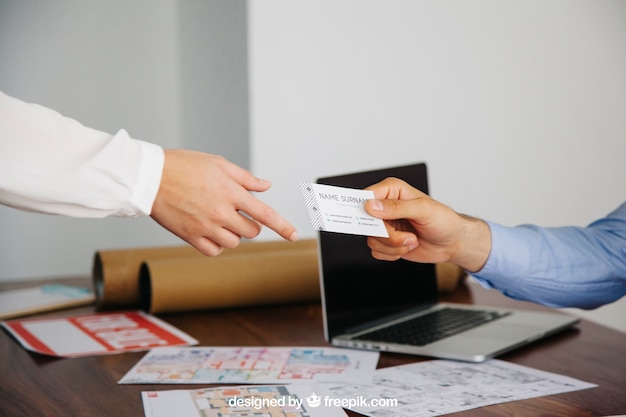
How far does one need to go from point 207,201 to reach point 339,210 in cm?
16

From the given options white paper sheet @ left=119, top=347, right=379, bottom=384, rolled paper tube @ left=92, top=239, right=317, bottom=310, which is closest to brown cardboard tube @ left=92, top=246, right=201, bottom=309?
rolled paper tube @ left=92, top=239, right=317, bottom=310

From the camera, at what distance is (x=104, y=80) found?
3.20m

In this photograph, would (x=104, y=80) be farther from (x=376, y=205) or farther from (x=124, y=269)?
(x=376, y=205)

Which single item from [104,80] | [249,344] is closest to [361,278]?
[249,344]

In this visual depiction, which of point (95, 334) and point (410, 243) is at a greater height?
point (410, 243)

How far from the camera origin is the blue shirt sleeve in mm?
1345

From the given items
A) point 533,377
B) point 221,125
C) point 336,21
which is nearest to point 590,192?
point 336,21

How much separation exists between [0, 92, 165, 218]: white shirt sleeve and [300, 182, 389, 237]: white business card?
192 mm

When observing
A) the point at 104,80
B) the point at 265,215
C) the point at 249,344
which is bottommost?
the point at 249,344

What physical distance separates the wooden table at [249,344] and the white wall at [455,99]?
3.72ft

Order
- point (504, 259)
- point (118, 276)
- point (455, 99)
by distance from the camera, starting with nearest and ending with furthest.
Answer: point (504, 259) → point (118, 276) → point (455, 99)

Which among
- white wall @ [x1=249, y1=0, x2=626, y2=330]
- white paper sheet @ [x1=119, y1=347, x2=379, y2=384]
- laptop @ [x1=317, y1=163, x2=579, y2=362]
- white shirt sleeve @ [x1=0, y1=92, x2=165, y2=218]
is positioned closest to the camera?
white shirt sleeve @ [x1=0, y1=92, x2=165, y2=218]

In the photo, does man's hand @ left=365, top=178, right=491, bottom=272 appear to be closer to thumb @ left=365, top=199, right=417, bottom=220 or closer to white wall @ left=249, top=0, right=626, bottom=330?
thumb @ left=365, top=199, right=417, bottom=220

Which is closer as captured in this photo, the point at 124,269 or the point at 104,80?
the point at 124,269
